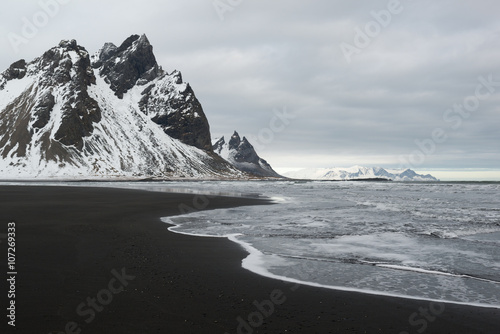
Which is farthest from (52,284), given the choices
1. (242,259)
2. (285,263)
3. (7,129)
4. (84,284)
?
(7,129)

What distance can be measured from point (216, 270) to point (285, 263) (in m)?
2.38

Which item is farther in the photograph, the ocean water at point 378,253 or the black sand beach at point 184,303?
the ocean water at point 378,253

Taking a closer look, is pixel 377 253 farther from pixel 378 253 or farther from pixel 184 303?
pixel 184 303

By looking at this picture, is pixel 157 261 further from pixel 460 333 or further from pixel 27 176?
pixel 27 176

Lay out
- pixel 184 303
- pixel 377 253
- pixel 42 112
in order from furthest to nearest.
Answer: pixel 42 112 → pixel 377 253 → pixel 184 303

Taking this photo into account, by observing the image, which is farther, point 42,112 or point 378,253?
point 42,112

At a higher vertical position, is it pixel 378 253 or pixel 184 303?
pixel 378 253

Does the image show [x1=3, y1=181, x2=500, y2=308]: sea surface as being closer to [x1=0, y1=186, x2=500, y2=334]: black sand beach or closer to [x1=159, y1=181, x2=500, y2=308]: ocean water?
[x1=159, y1=181, x2=500, y2=308]: ocean water

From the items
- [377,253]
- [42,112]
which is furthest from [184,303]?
[42,112]

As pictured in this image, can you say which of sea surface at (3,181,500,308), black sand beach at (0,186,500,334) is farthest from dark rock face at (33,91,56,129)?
black sand beach at (0,186,500,334)

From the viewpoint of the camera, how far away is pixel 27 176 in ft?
522

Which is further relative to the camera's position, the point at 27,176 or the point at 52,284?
the point at 27,176

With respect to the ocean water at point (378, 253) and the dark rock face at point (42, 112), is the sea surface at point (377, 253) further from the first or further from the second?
the dark rock face at point (42, 112)

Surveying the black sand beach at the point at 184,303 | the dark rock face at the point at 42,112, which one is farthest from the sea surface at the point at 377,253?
the dark rock face at the point at 42,112
